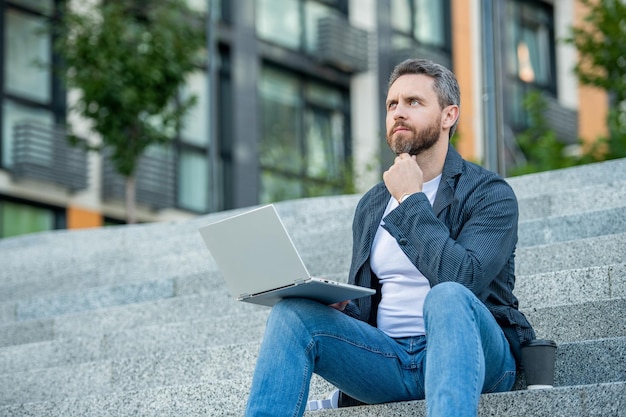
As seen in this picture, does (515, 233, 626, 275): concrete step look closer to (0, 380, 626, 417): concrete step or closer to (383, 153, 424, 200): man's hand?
(0, 380, 626, 417): concrete step

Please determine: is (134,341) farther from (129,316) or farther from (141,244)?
(141,244)

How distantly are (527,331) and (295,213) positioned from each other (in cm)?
493

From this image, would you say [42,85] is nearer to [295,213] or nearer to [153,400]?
[295,213]

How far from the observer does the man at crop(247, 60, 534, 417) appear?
14.0 ft

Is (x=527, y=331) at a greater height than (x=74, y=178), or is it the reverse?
(x=74, y=178)

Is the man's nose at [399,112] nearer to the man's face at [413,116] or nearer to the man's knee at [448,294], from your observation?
the man's face at [413,116]

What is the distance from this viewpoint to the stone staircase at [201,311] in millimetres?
5148

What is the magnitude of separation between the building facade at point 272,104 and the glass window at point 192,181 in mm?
22

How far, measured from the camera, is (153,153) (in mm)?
21125

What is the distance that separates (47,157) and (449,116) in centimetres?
1516

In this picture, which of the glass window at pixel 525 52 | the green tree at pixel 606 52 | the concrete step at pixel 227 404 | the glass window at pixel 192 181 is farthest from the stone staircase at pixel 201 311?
the glass window at pixel 525 52

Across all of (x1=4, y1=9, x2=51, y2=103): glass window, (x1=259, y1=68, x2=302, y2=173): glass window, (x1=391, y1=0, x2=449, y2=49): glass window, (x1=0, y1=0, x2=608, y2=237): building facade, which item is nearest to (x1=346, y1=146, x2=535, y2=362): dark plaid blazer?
(x1=0, y1=0, x2=608, y2=237): building facade

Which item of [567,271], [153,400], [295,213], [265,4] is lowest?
[153,400]

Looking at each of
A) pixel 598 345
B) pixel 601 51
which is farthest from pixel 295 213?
pixel 601 51
